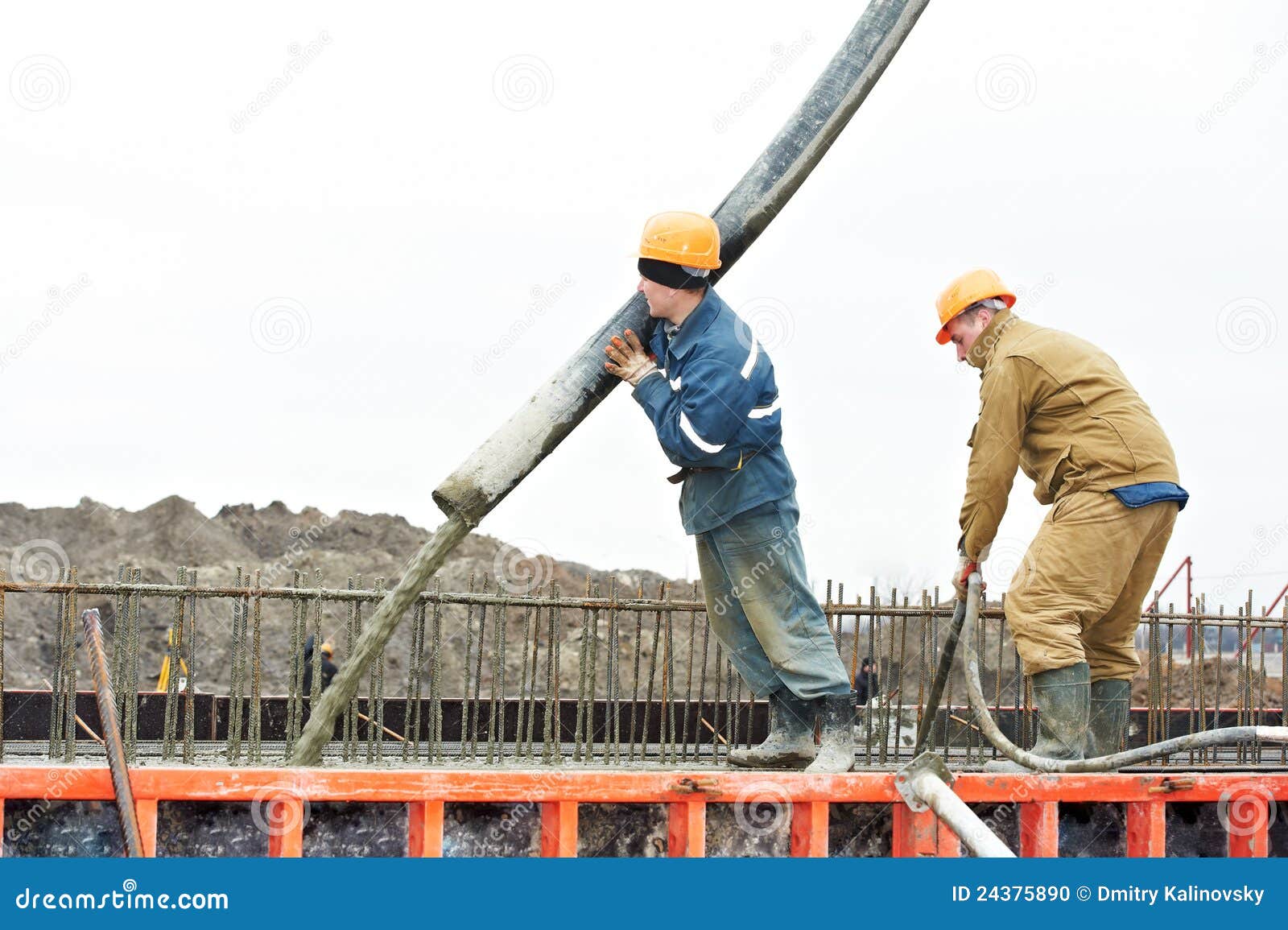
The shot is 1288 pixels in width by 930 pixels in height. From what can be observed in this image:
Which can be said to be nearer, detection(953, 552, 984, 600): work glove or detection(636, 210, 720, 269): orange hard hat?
detection(636, 210, 720, 269): orange hard hat

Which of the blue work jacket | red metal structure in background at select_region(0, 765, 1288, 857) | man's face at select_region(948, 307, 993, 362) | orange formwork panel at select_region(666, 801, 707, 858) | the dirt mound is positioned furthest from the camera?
the dirt mound

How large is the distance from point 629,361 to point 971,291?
1.34 m

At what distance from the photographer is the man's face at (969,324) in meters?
5.13

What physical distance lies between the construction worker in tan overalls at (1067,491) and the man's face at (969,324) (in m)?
0.06

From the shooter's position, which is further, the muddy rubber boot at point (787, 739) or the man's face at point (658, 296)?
the muddy rubber boot at point (787, 739)

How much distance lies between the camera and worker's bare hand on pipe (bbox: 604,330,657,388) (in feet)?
15.8

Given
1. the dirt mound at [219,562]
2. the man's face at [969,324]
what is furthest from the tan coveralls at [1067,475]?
the dirt mound at [219,562]

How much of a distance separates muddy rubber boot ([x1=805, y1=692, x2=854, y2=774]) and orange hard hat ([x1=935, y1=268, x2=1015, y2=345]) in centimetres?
149

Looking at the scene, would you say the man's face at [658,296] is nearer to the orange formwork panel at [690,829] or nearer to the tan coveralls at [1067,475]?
the tan coveralls at [1067,475]

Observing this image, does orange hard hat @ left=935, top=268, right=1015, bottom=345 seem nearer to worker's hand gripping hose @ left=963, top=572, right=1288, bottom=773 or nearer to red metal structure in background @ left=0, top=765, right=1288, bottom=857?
worker's hand gripping hose @ left=963, top=572, right=1288, bottom=773

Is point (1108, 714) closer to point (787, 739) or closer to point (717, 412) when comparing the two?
point (787, 739)

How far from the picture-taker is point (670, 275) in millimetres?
4742

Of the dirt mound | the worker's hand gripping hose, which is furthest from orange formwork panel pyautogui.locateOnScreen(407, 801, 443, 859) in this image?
the dirt mound

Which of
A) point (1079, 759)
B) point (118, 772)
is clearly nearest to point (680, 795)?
point (118, 772)
